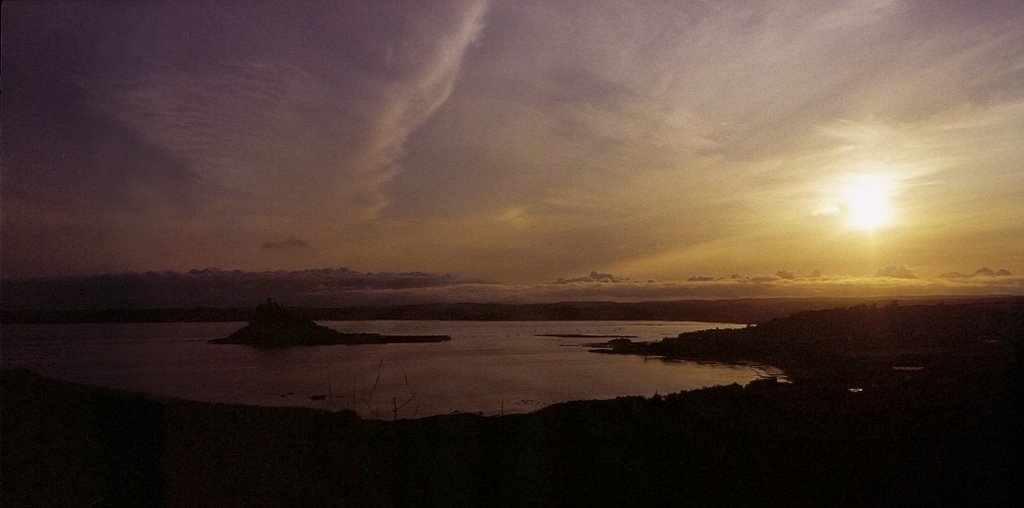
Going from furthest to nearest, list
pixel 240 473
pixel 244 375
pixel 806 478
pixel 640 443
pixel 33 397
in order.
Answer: pixel 244 375 < pixel 33 397 < pixel 640 443 < pixel 240 473 < pixel 806 478

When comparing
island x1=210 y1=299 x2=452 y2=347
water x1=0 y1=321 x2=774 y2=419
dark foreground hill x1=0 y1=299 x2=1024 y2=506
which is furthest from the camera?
island x1=210 y1=299 x2=452 y2=347

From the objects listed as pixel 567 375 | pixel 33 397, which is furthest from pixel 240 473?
pixel 567 375

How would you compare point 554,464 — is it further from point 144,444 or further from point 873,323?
point 873,323

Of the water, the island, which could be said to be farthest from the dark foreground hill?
the island

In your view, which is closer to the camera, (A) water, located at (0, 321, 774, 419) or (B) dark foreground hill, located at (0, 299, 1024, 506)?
(B) dark foreground hill, located at (0, 299, 1024, 506)

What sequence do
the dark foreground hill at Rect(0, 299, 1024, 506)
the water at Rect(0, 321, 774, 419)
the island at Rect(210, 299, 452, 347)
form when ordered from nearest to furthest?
the dark foreground hill at Rect(0, 299, 1024, 506) < the water at Rect(0, 321, 774, 419) < the island at Rect(210, 299, 452, 347)

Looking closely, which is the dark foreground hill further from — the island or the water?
the island
